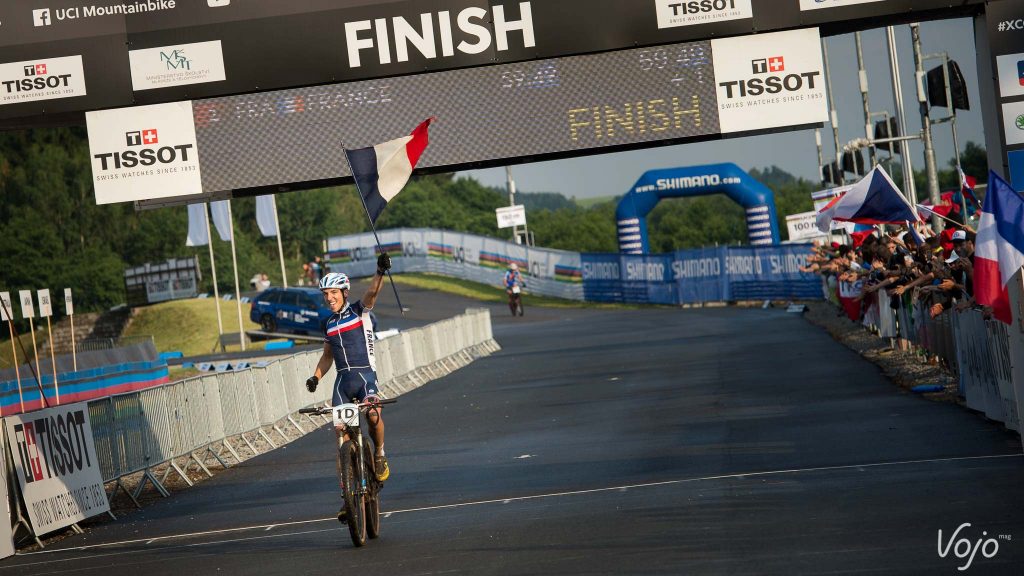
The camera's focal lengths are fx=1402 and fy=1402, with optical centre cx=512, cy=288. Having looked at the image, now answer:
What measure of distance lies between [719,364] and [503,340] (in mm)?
18402

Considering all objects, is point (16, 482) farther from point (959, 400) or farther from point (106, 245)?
point (106, 245)

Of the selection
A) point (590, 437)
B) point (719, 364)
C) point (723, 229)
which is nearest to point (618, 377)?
point (719, 364)

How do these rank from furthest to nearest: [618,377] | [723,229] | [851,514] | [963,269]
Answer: [723,229] → [618,377] → [963,269] → [851,514]

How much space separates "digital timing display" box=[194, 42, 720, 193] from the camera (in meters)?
13.1

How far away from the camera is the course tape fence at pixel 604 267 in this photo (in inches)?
2319

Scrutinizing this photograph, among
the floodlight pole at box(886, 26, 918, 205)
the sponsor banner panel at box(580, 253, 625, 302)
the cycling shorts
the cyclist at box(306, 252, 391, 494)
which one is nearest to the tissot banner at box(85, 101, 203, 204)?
the cyclist at box(306, 252, 391, 494)

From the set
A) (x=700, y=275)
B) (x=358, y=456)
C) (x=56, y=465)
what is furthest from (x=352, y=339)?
(x=700, y=275)

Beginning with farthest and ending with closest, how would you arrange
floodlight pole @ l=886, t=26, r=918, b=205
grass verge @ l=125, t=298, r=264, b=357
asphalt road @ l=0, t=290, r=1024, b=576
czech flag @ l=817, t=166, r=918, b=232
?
grass verge @ l=125, t=298, r=264, b=357, floodlight pole @ l=886, t=26, r=918, b=205, czech flag @ l=817, t=166, r=918, b=232, asphalt road @ l=0, t=290, r=1024, b=576

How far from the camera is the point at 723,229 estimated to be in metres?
121

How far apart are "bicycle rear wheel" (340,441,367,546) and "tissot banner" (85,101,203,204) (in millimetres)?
3463

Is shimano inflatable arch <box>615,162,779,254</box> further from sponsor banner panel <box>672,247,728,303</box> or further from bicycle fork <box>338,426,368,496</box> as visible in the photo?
bicycle fork <box>338,426,368,496</box>

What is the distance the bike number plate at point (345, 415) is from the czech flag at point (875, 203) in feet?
33.7

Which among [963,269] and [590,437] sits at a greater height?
[963,269]

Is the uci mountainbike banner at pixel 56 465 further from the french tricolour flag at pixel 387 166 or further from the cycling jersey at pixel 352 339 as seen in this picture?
the french tricolour flag at pixel 387 166
